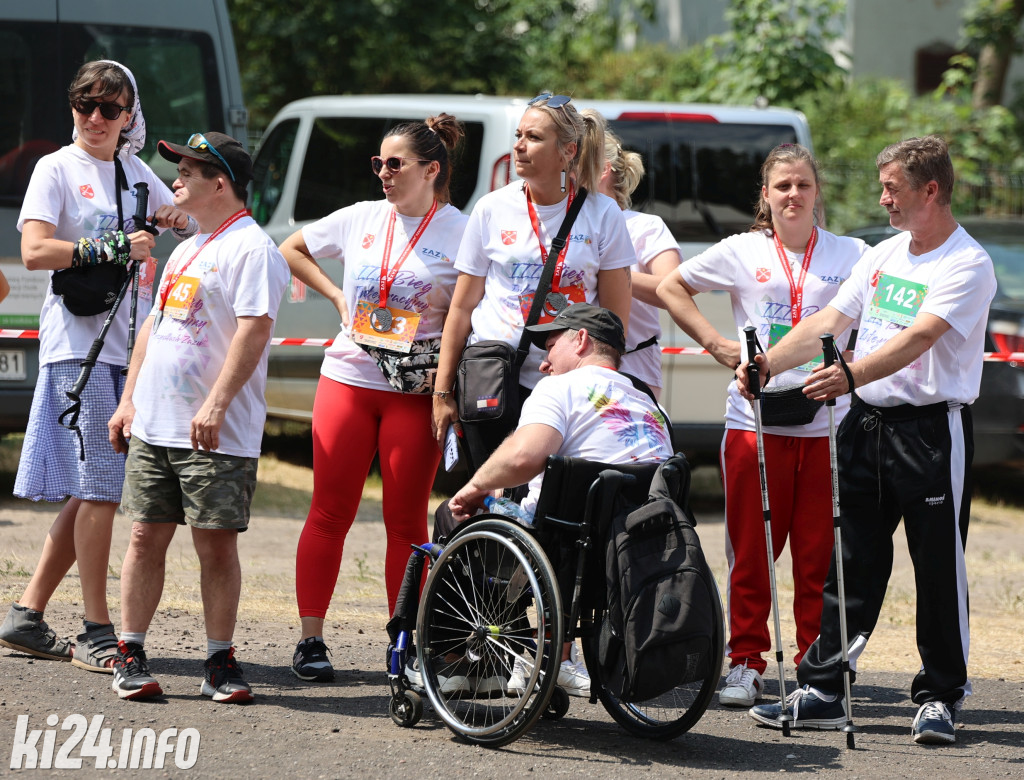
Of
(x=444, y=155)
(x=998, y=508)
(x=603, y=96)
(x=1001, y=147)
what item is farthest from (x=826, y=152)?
(x=444, y=155)

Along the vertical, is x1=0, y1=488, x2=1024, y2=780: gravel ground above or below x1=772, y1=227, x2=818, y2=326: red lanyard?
below

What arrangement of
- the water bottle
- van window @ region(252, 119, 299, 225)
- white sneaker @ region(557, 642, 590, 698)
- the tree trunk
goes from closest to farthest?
the water bottle
white sneaker @ region(557, 642, 590, 698)
van window @ region(252, 119, 299, 225)
the tree trunk

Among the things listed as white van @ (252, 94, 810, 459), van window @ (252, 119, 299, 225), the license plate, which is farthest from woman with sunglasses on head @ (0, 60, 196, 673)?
van window @ (252, 119, 299, 225)

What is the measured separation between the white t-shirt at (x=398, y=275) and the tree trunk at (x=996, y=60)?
14976 millimetres

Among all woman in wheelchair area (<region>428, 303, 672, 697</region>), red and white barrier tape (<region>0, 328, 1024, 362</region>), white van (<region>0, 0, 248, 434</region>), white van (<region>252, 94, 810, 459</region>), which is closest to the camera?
woman in wheelchair area (<region>428, 303, 672, 697</region>)

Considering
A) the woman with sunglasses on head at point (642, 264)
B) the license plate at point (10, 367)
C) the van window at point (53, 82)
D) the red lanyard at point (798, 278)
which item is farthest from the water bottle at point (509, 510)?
the van window at point (53, 82)

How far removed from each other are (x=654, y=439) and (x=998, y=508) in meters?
6.19

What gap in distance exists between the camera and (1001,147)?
60.0ft

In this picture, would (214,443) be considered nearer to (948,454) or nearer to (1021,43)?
(948,454)

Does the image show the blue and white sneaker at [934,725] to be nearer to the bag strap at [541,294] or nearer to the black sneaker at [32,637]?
the bag strap at [541,294]

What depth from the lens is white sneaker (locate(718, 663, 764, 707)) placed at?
17.0 ft

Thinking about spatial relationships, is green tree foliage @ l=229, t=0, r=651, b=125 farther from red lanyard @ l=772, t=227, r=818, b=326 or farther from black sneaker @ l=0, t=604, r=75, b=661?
black sneaker @ l=0, t=604, r=75, b=661

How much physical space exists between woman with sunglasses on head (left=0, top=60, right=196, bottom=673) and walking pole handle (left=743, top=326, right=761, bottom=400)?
2202mm

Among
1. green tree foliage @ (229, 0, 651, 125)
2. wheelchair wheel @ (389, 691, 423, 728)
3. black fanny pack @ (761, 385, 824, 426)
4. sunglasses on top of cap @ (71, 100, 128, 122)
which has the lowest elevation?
wheelchair wheel @ (389, 691, 423, 728)
